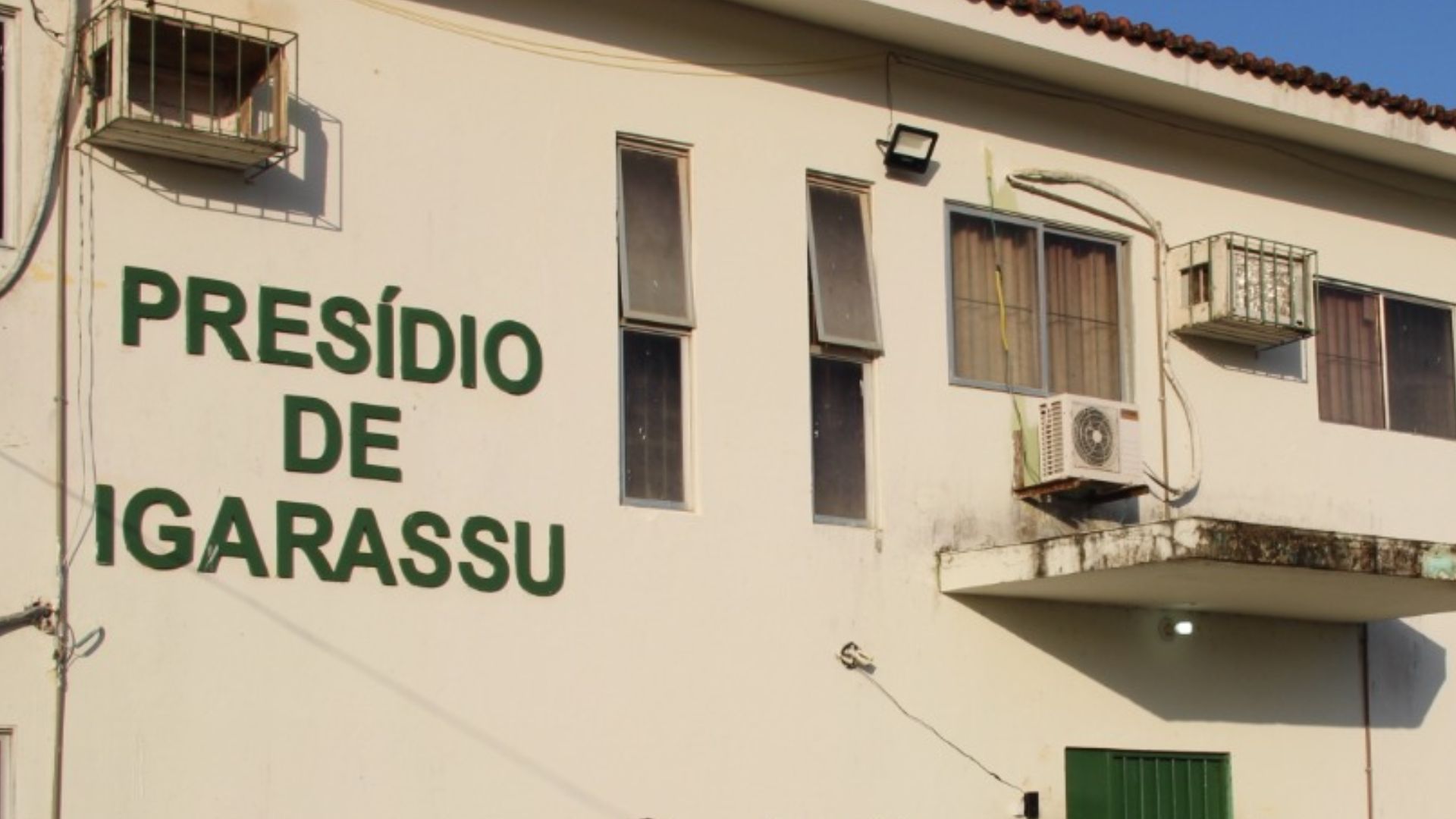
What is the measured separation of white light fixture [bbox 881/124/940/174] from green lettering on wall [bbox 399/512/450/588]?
387 cm

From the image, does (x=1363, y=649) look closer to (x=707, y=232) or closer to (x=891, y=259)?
(x=891, y=259)

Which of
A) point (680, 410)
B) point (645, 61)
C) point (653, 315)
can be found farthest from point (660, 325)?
point (645, 61)

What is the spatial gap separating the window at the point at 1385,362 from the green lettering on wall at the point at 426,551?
6.95m

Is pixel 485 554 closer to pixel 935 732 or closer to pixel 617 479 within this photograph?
pixel 617 479

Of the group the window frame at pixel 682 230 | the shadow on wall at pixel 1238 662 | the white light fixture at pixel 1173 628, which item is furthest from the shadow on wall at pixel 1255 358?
the window frame at pixel 682 230

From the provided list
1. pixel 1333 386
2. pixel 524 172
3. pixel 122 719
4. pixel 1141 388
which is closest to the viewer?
pixel 122 719

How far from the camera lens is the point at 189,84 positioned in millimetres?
10945

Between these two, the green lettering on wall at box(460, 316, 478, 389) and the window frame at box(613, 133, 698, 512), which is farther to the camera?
the window frame at box(613, 133, 698, 512)

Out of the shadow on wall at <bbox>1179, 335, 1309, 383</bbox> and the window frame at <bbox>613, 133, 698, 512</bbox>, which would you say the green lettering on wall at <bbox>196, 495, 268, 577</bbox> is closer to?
the window frame at <bbox>613, 133, 698, 512</bbox>

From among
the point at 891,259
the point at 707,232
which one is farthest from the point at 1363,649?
the point at 707,232

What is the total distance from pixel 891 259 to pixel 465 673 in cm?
389

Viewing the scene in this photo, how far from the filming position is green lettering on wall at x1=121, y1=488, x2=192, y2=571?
10.2 m

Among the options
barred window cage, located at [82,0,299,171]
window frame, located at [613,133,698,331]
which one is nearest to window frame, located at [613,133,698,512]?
window frame, located at [613,133,698,331]

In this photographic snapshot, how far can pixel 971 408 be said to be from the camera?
1354 cm
